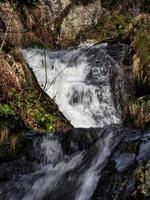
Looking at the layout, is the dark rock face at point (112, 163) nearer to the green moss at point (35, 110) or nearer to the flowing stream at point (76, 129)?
the flowing stream at point (76, 129)

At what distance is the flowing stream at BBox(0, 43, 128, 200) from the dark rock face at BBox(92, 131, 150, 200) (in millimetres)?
190

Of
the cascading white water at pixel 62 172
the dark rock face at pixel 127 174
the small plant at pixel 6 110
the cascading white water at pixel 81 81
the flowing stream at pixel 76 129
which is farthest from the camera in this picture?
the cascading white water at pixel 81 81

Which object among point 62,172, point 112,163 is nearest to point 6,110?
point 62,172

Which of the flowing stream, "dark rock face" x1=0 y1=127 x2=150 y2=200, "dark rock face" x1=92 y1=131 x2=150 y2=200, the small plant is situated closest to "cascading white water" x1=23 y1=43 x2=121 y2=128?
the flowing stream

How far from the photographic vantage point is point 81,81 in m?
12.1

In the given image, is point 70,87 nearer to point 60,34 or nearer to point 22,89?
point 22,89

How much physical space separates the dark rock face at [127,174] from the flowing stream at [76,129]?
0.62ft

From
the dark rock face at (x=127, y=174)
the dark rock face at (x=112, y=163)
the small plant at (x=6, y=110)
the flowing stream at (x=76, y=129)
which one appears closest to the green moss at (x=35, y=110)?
the small plant at (x=6, y=110)

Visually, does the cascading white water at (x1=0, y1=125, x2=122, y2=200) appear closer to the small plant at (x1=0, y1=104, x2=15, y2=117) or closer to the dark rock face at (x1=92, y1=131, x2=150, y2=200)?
the dark rock face at (x1=92, y1=131, x2=150, y2=200)

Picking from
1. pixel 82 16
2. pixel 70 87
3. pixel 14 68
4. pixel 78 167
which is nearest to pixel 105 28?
pixel 82 16

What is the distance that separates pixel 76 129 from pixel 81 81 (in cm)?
404

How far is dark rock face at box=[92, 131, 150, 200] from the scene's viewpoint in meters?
5.46

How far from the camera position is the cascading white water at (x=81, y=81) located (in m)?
11.3

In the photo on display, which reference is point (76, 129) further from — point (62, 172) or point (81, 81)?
point (81, 81)
